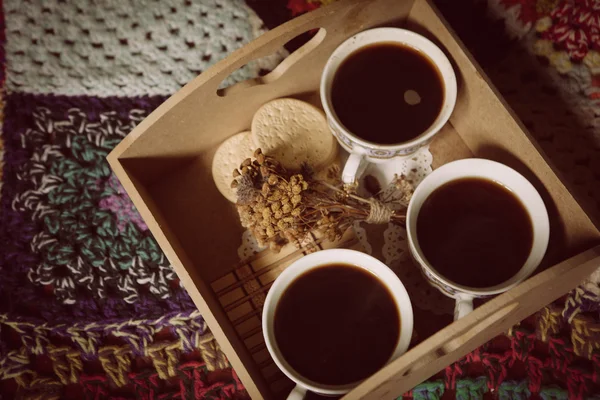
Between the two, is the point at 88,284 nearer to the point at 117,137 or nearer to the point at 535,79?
the point at 117,137

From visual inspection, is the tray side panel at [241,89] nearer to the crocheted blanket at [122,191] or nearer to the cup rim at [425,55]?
the cup rim at [425,55]

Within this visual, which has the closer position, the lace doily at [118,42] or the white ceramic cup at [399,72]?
the white ceramic cup at [399,72]

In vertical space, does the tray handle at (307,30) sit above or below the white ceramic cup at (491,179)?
above

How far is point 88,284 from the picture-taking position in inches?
36.6

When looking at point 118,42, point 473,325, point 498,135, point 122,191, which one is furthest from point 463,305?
point 118,42

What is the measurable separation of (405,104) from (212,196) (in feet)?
1.35

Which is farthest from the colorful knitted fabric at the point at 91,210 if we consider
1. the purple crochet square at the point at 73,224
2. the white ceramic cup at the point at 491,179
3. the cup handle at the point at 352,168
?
the white ceramic cup at the point at 491,179

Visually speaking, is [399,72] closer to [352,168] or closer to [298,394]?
[352,168]

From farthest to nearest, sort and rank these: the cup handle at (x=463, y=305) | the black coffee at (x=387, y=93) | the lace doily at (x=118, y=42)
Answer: the lace doily at (x=118, y=42)
the black coffee at (x=387, y=93)
the cup handle at (x=463, y=305)

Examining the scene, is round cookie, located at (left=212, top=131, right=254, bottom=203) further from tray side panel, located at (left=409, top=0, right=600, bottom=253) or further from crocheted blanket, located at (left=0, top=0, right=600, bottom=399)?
tray side panel, located at (left=409, top=0, right=600, bottom=253)

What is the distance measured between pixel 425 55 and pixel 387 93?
97 mm

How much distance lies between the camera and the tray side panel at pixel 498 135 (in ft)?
2.42

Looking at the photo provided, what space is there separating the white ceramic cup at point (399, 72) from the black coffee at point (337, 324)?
0.60 ft

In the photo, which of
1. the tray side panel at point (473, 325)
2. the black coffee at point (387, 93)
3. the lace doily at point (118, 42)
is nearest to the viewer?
the tray side panel at point (473, 325)
